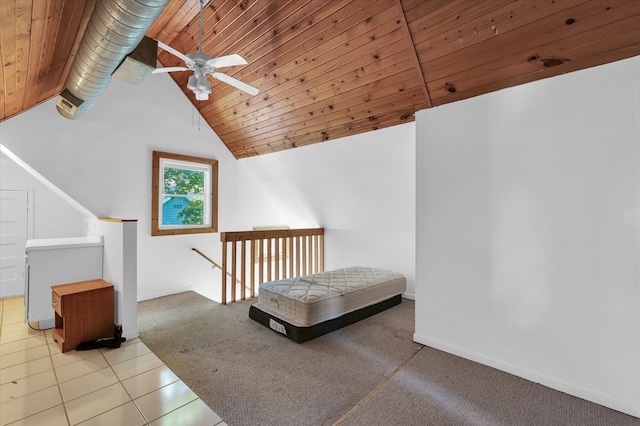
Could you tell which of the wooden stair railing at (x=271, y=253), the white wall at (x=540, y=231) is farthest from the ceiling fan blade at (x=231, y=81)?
the wooden stair railing at (x=271, y=253)

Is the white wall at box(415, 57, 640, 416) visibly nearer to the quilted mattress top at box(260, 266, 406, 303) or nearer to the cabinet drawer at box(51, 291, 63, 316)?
the quilted mattress top at box(260, 266, 406, 303)

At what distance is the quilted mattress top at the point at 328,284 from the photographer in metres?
2.88

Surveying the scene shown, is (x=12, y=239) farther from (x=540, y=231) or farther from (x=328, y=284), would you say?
(x=540, y=231)

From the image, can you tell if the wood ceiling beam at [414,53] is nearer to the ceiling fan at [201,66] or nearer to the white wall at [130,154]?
the ceiling fan at [201,66]

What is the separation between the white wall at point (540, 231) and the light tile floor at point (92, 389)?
79.9 inches

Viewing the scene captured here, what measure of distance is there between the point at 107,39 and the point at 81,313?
229 cm

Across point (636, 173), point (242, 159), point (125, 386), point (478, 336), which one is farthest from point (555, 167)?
point (242, 159)

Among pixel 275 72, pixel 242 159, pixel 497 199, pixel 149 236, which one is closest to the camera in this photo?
pixel 497 199

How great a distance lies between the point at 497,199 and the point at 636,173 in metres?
0.74

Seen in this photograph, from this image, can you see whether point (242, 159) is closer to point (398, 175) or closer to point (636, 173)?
point (398, 175)

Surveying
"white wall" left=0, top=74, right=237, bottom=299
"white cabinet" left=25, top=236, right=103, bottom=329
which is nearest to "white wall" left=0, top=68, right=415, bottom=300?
"white wall" left=0, top=74, right=237, bottom=299

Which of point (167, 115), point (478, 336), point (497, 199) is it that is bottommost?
point (478, 336)

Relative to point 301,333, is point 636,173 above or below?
above

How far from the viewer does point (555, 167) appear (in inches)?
78.5
